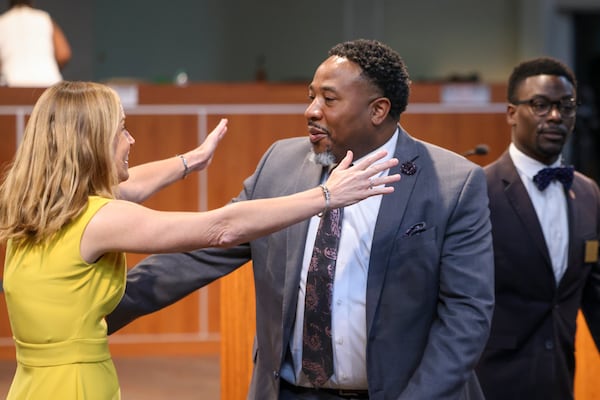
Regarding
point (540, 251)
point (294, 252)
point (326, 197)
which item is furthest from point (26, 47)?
point (326, 197)

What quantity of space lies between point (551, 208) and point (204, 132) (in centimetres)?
303

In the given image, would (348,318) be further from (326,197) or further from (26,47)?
(26,47)

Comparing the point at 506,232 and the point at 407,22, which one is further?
the point at 407,22

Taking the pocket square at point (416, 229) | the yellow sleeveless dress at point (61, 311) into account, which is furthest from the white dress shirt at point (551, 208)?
the yellow sleeveless dress at point (61, 311)

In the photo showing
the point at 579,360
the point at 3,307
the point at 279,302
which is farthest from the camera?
the point at 3,307

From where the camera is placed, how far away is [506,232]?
10.8 feet

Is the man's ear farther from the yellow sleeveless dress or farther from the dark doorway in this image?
the dark doorway

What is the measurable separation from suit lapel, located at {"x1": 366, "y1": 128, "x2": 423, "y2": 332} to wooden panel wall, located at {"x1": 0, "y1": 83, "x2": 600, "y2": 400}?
3.39 m

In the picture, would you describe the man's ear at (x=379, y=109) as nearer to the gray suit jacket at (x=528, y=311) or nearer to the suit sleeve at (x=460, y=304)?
the suit sleeve at (x=460, y=304)

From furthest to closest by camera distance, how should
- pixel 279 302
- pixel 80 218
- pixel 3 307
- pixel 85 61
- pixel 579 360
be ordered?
pixel 85 61, pixel 3 307, pixel 579 360, pixel 279 302, pixel 80 218

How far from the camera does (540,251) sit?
10.6 feet

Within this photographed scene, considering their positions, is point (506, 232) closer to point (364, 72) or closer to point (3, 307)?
point (364, 72)

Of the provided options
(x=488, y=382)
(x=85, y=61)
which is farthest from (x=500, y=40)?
(x=488, y=382)

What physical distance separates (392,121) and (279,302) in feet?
1.87
